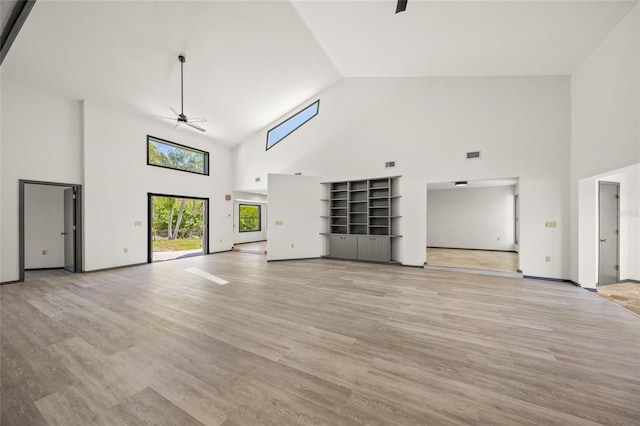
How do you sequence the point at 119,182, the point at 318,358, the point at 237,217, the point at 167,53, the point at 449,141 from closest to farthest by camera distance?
the point at 318,358 < the point at 167,53 < the point at 449,141 < the point at 119,182 < the point at 237,217

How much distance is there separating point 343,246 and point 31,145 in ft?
23.6

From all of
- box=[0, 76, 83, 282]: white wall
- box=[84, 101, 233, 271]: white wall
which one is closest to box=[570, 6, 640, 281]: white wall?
box=[84, 101, 233, 271]: white wall

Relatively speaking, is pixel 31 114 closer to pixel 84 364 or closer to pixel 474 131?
pixel 84 364

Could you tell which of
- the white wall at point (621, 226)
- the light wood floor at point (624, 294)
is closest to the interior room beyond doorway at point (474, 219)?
the white wall at point (621, 226)

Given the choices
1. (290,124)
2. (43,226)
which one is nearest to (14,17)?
(43,226)

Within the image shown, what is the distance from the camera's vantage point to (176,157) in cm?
705

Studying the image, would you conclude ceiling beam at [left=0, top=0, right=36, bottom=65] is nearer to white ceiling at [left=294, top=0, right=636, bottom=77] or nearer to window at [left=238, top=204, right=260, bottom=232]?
white ceiling at [left=294, top=0, right=636, bottom=77]

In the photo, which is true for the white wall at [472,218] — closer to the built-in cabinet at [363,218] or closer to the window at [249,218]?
the built-in cabinet at [363,218]

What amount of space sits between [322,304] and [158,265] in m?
5.03

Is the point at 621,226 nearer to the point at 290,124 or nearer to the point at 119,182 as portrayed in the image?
the point at 290,124

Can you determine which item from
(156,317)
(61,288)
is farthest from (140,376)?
(61,288)

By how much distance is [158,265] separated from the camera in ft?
19.4

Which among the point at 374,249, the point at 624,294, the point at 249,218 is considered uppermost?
the point at 249,218

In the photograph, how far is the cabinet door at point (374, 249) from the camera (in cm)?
594
